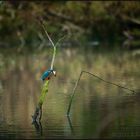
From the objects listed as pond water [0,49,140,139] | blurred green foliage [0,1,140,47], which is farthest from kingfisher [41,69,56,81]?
blurred green foliage [0,1,140,47]

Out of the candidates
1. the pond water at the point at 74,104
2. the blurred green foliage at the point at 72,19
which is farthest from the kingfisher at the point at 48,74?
the blurred green foliage at the point at 72,19

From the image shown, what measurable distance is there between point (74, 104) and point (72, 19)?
128ft

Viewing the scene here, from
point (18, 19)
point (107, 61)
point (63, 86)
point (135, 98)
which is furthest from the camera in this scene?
point (18, 19)

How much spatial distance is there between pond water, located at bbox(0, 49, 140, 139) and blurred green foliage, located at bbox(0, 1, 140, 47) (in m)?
24.0

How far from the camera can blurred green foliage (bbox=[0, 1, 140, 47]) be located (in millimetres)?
53500

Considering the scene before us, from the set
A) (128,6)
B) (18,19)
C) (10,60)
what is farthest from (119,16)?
(10,60)

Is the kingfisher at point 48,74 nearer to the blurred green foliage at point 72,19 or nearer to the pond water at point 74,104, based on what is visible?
the pond water at point 74,104

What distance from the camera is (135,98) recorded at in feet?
55.5

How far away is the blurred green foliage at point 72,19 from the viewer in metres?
53.5

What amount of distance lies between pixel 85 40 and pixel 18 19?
5.57 metres

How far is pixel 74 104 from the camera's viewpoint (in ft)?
54.1

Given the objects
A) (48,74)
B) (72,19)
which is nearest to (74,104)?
(48,74)

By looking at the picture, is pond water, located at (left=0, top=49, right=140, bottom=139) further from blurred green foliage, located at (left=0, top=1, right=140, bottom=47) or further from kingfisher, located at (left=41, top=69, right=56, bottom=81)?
blurred green foliage, located at (left=0, top=1, right=140, bottom=47)

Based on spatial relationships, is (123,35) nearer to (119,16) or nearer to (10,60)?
(119,16)
